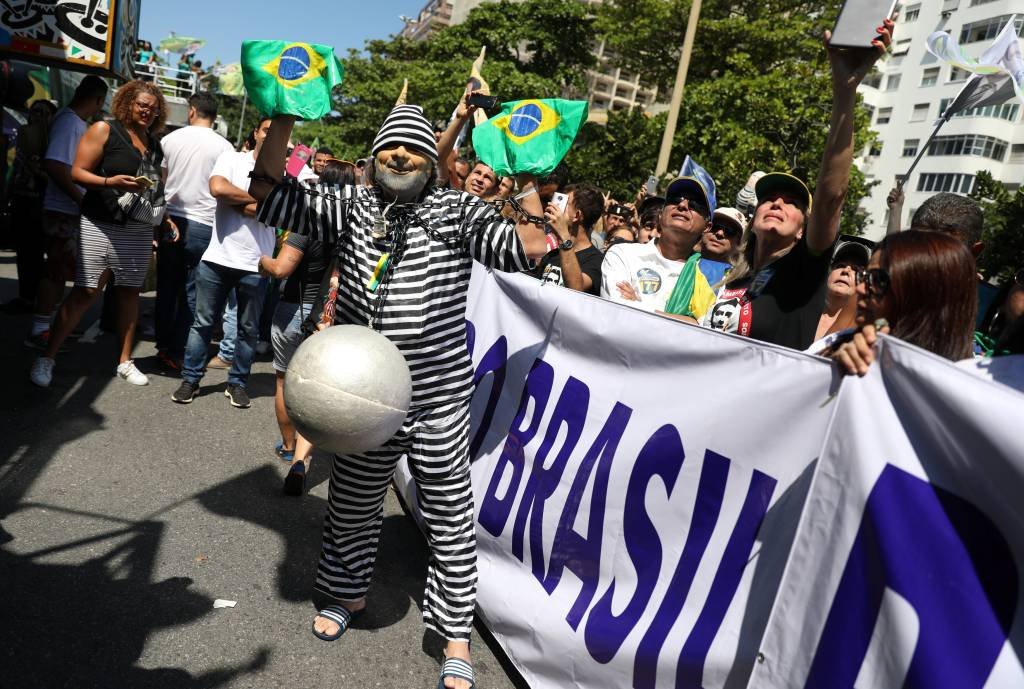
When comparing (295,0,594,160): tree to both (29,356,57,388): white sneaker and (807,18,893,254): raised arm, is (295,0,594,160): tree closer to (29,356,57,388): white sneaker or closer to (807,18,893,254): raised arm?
(29,356,57,388): white sneaker

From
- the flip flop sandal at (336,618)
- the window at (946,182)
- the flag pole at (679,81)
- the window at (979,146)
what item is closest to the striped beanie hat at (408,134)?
the flip flop sandal at (336,618)

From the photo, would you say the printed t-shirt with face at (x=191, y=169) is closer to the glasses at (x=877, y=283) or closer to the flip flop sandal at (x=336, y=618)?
the flip flop sandal at (x=336, y=618)

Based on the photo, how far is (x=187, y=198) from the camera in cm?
626

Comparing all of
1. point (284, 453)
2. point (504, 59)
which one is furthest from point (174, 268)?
point (504, 59)

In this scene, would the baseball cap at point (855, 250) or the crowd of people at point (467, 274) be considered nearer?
the crowd of people at point (467, 274)

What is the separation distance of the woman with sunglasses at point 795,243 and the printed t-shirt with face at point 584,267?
99 centimetres

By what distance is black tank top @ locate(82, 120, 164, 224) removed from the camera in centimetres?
547

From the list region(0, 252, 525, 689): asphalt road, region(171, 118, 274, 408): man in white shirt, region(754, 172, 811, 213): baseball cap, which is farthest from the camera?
region(171, 118, 274, 408): man in white shirt

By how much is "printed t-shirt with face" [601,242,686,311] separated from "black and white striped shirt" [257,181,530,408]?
113 centimetres

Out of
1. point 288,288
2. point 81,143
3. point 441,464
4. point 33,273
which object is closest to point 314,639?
point 441,464

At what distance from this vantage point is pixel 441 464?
2984 millimetres

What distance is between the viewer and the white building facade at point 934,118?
46469 mm

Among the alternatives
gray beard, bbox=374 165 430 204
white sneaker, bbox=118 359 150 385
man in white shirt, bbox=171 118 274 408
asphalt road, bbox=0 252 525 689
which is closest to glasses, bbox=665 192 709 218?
gray beard, bbox=374 165 430 204

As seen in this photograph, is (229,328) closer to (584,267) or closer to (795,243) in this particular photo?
(584,267)
